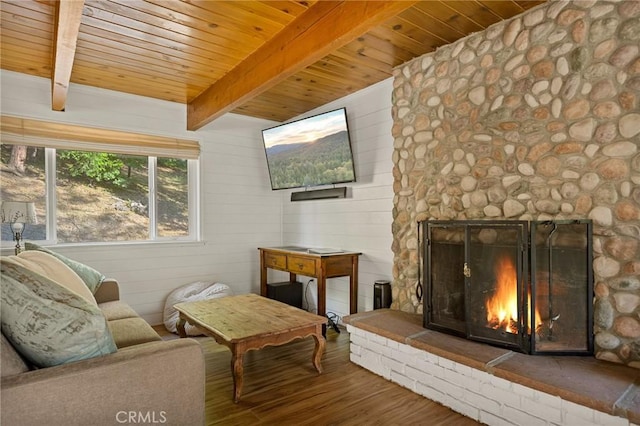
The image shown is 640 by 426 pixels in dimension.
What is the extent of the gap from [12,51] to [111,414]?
9.72 feet

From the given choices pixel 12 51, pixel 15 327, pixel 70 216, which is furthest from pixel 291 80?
pixel 15 327

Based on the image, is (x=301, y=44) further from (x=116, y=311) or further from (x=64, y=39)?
(x=116, y=311)

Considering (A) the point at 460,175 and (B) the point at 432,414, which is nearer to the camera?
(B) the point at 432,414

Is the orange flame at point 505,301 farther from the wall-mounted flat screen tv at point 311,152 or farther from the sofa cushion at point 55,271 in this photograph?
the sofa cushion at point 55,271

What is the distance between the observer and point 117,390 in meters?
1.32

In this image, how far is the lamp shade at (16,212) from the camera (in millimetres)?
2873

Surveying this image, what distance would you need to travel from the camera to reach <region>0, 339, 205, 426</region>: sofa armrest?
A: 119 cm

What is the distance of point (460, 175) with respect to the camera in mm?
2682

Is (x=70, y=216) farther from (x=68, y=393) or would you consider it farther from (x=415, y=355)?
(x=415, y=355)

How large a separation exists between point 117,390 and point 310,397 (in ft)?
4.28

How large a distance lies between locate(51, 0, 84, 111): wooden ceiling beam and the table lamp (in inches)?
37.6

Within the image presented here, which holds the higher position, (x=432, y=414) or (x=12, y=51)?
(x=12, y=51)

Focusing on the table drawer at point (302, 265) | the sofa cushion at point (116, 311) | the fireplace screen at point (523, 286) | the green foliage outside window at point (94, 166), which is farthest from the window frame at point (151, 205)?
the fireplace screen at point (523, 286)

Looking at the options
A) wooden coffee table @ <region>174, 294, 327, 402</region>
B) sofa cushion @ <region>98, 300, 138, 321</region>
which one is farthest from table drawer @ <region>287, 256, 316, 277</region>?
sofa cushion @ <region>98, 300, 138, 321</region>
